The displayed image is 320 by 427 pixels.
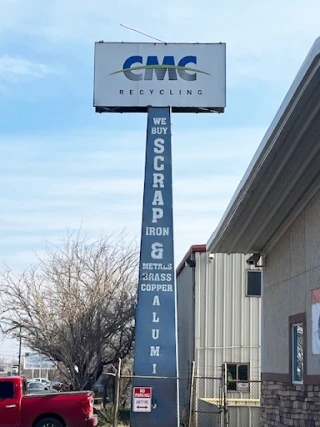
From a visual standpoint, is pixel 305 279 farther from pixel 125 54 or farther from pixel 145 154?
pixel 125 54

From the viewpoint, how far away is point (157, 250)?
1046 inches

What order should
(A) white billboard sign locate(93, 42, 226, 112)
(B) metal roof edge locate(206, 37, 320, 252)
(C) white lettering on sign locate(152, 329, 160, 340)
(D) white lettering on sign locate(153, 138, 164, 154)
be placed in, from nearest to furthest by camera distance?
(B) metal roof edge locate(206, 37, 320, 252) → (C) white lettering on sign locate(152, 329, 160, 340) → (D) white lettering on sign locate(153, 138, 164, 154) → (A) white billboard sign locate(93, 42, 226, 112)

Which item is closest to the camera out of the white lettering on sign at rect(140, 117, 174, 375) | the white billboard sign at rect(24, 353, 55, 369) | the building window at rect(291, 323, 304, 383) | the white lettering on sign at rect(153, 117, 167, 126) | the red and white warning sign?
the building window at rect(291, 323, 304, 383)

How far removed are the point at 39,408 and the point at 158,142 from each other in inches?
388

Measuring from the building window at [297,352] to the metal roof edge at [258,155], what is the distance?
228 centimetres

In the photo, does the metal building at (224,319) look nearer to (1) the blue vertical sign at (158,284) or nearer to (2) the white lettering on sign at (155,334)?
(1) the blue vertical sign at (158,284)

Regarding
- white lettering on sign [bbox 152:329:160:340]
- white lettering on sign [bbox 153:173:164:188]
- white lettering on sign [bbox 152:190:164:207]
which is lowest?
white lettering on sign [bbox 152:329:160:340]

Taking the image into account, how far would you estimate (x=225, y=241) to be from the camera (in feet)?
53.7

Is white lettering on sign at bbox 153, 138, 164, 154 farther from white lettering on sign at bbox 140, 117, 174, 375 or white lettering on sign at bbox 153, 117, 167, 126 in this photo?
white lettering on sign at bbox 153, 117, 167, 126

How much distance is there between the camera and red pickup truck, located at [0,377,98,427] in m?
21.6

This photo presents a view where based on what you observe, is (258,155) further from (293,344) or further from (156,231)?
(156,231)

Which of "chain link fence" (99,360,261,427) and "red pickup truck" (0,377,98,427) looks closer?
"chain link fence" (99,360,261,427)

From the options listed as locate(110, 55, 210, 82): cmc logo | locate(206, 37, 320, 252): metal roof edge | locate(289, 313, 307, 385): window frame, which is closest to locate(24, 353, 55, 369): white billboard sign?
locate(110, 55, 210, 82): cmc logo

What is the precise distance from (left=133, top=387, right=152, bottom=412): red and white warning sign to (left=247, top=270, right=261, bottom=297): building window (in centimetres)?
694
